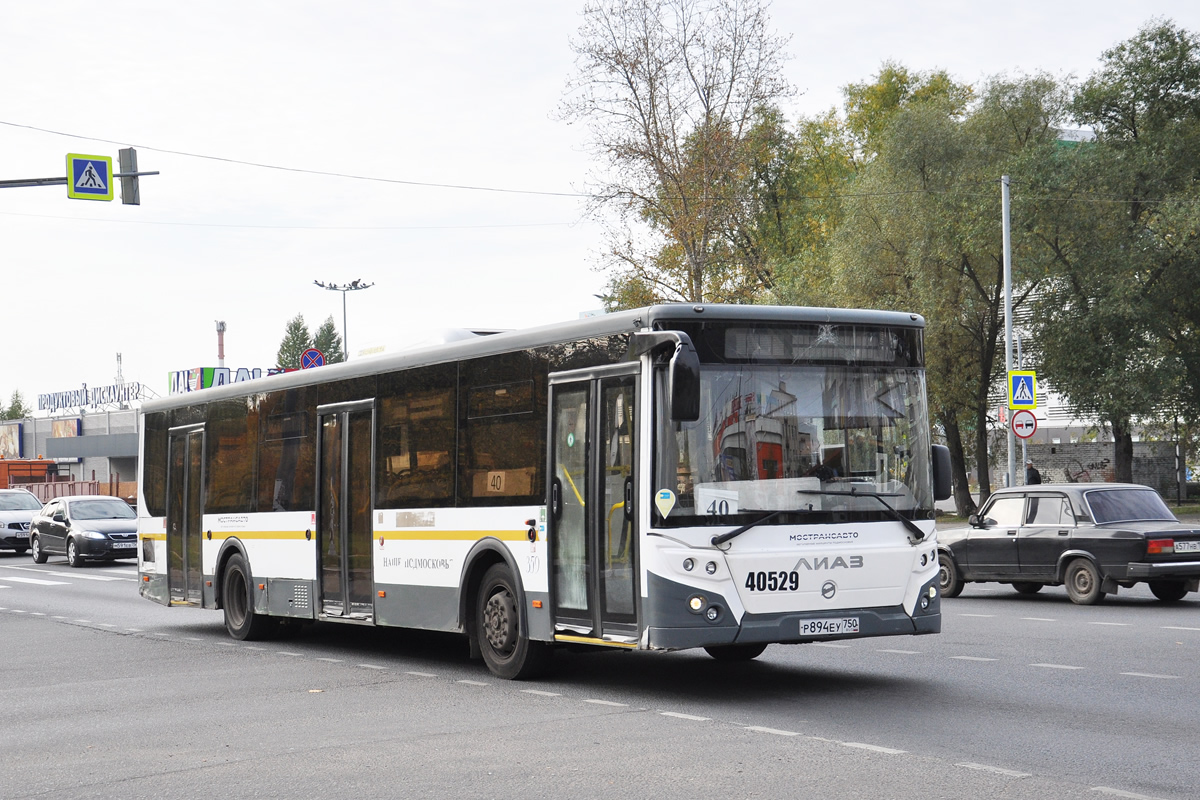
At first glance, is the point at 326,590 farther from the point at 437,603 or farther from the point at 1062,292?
the point at 1062,292

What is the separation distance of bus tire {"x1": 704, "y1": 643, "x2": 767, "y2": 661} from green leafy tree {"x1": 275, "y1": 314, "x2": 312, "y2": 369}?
148427 mm

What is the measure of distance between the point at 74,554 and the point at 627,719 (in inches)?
1058

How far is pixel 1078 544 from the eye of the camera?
57.7ft

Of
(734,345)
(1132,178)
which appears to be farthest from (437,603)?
(1132,178)

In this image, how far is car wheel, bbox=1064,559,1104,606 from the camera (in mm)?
17391

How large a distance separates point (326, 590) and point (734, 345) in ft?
19.5

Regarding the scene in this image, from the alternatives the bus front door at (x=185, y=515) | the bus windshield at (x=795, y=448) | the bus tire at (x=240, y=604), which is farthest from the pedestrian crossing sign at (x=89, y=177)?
the bus windshield at (x=795, y=448)

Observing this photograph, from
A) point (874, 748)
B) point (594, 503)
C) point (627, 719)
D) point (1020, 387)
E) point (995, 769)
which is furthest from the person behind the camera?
point (1020, 387)

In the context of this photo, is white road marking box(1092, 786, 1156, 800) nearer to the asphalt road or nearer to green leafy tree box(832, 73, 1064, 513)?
the asphalt road

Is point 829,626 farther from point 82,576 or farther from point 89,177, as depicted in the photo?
point 82,576

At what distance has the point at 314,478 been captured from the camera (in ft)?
48.4

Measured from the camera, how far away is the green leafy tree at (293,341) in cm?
15925

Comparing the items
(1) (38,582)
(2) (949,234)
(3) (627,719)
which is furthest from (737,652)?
(2) (949,234)

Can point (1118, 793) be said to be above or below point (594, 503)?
below
